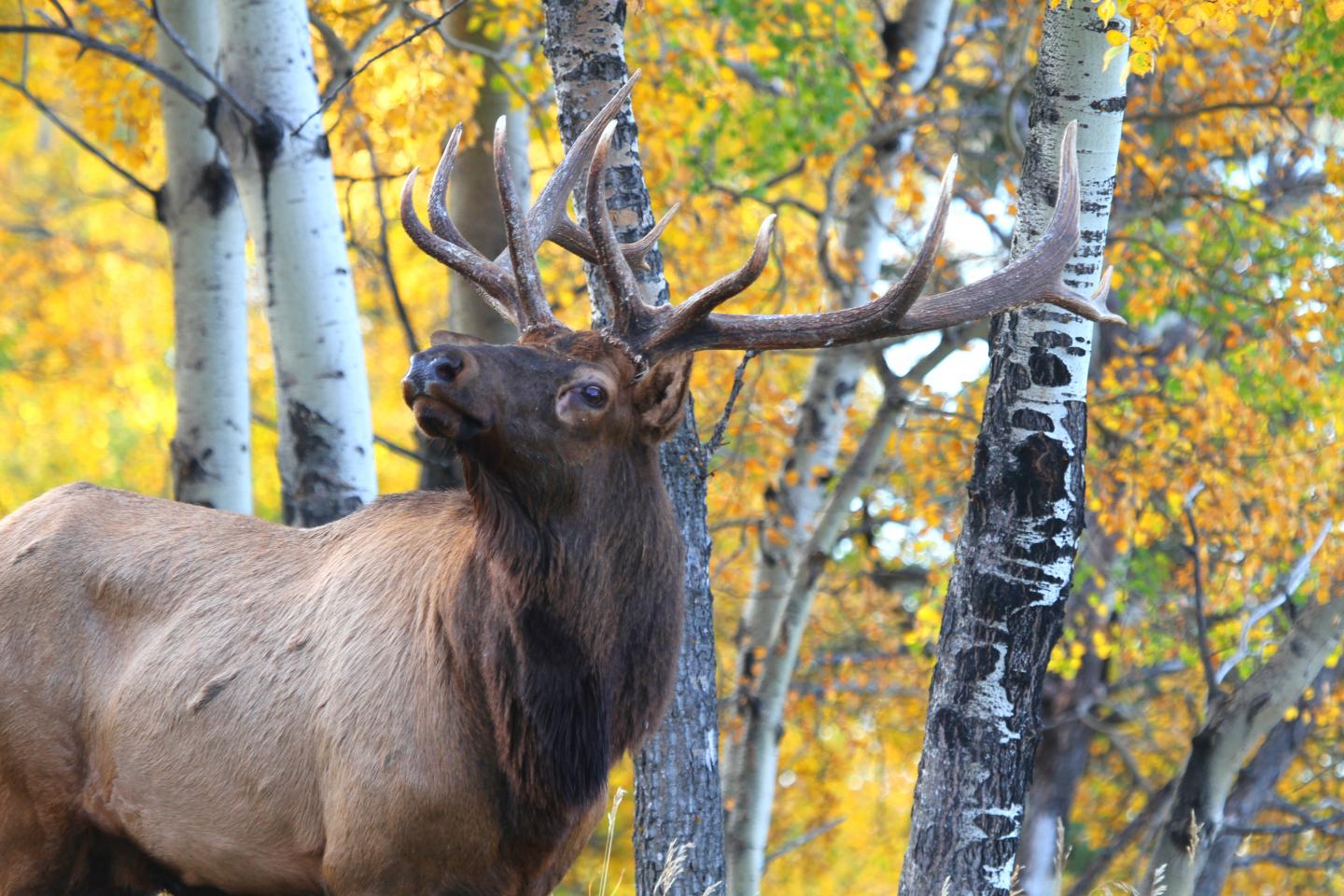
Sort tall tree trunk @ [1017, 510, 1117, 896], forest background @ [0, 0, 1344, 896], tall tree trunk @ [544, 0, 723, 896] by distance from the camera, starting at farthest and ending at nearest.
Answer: tall tree trunk @ [1017, 510, 1117, 896]
forest background @ [0, 0, 1344, 896]
tall tree trunk @ [544, 0, 723, 896]

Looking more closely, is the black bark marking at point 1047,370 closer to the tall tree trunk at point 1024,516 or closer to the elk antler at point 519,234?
the tall tree trunk at point 1024,516

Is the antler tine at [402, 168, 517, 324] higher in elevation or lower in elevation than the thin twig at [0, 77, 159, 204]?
lower

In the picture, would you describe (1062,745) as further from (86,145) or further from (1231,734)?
(86,145)

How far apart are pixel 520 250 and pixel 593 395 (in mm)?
496

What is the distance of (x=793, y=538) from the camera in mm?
9117

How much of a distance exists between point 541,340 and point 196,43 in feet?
12.6

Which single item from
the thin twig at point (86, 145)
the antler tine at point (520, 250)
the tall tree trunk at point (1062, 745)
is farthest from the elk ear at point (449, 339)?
the tall tree trunk at point (1062, 745)

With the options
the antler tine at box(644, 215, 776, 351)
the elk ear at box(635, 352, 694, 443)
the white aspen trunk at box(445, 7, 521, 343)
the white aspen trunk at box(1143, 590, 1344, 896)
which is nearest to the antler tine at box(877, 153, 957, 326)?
the antler tine at box(644, 215, 776, 351)

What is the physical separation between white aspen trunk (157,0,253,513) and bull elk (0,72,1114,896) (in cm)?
167

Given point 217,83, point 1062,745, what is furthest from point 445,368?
point 1062,745

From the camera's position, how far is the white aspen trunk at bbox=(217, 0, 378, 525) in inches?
223

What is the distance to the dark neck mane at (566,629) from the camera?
3.99 m

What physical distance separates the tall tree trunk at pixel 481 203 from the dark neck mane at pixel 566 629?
323cm

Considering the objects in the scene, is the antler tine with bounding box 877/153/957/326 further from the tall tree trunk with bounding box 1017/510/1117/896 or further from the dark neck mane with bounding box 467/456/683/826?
the tall tree trunk with bounding box 1017/510/1117/896
